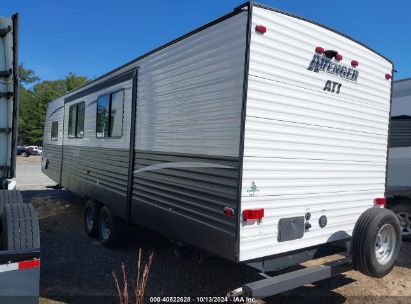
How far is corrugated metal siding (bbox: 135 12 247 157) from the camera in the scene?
3.58 m

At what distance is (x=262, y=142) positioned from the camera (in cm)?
360

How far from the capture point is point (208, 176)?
3875mm

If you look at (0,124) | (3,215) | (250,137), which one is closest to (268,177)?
(250,137)

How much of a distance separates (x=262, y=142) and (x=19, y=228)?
2.25m

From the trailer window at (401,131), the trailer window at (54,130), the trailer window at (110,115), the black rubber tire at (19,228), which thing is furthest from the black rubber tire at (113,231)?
the trailer window at (401,131)

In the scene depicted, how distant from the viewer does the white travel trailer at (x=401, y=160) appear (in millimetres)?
7359

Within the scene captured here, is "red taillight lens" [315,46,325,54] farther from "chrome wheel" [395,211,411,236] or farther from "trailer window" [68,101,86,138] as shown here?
"trailer window" [68,101,86,138]

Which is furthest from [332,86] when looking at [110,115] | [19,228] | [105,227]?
[105,227]

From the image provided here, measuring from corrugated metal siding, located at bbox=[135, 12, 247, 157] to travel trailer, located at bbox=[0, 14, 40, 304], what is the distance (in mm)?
1623

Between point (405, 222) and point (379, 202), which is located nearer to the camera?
point (379, 202)

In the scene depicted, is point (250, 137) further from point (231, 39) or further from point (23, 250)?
point (23, 250)

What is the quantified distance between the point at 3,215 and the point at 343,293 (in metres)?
3.92

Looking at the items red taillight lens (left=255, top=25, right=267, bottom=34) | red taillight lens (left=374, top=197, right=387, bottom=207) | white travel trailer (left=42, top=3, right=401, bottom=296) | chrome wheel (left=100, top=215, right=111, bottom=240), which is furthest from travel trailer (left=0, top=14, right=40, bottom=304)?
red taillight lens (left=374, top=197, right=387, bottom=207)

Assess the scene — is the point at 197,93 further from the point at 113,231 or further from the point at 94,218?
the point at 94,218
